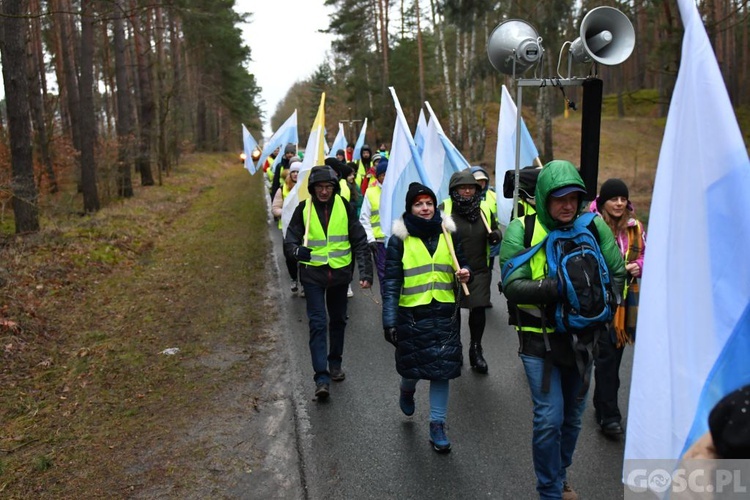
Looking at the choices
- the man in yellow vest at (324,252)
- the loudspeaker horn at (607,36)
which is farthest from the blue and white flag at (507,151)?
the man in yellow vest at (324,252)

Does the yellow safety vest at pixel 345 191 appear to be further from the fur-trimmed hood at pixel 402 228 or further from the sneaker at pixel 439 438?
the sneaker at pixel 439 438

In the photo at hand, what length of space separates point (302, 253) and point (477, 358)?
1975mm

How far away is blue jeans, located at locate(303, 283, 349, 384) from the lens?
5168mm

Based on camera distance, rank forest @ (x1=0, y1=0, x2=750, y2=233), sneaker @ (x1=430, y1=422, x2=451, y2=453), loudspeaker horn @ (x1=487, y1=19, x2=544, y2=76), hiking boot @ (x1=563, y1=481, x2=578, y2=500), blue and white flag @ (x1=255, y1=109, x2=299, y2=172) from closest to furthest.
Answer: hiking boot @ (x1=563, y1=481, x2=578, y2=500) → sneaker @ (x1=430, y1=422, x2=451, y2=453) → loudspeaker horn @ (x1=487, y1=19, x2=544, y2=76) → forest @ (x1=0, y1=0, x2=750, y2=233) → blue and white flag @ (x1=255, y1=109, x2=299, y2=172)

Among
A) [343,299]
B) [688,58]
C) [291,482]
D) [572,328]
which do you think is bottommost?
[291,482]

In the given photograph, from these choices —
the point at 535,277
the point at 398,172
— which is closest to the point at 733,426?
the point at 535,277

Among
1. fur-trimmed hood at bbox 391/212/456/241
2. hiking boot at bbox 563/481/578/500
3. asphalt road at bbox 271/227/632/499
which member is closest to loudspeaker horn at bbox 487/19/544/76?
fur-trimmed hood at bbox 391/212/456/241

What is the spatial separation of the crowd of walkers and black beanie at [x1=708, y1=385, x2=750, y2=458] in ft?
4.96

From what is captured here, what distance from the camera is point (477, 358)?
5.62 metres

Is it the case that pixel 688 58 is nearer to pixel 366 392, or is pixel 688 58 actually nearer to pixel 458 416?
pixel 458 416

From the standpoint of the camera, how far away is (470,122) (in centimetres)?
2722

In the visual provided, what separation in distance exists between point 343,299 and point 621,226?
2458 millimetres

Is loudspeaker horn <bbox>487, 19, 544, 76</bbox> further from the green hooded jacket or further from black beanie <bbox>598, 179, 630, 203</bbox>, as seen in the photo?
the green hooded jacket

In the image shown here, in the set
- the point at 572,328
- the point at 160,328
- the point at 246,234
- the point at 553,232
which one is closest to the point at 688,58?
the point at 553,232
